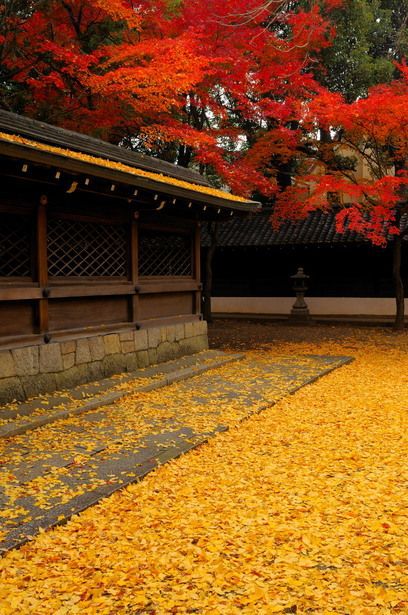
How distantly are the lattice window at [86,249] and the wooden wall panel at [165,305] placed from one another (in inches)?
33.6

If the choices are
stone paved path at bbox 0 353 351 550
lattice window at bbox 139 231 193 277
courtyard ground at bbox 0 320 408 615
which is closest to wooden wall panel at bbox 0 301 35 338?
stone paved path at bbox 0 353 351 550

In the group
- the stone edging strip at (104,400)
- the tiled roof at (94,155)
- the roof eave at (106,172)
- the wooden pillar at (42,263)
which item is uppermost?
the tiled roof at (94,155)

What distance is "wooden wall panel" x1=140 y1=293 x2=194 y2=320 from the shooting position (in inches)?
407

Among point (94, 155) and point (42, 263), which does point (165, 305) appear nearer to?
point (94, 155)

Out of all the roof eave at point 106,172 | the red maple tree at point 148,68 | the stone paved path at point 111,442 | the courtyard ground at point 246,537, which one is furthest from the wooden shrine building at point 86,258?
the courtyard ground at point 246,537

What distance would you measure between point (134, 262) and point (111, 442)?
4.48 metres

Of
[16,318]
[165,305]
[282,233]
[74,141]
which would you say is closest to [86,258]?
[16,318]

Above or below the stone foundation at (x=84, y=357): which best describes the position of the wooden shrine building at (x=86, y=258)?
above

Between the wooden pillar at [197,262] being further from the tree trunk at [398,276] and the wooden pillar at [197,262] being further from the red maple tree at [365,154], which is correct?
the tree trunk at [398,276]

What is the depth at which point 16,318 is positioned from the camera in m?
7.63

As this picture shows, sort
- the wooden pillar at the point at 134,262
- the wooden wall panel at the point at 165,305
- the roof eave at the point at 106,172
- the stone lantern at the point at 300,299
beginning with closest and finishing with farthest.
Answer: the roof eave at the point at 106,172 → the wooden pillar at the point at 134,262 → the wooden wall panel at the point at 165,305 → the stone lantern at the point at 300,299

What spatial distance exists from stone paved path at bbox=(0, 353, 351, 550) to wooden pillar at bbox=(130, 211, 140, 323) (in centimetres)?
162

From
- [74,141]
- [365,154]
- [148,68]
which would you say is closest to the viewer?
[74,141]

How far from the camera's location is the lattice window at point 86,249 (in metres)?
8.41
